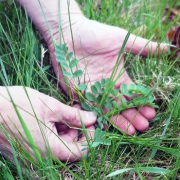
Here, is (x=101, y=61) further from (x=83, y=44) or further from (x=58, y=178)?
(x=58, y=178)

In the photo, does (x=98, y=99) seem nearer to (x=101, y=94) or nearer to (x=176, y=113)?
(x=101, y=94)

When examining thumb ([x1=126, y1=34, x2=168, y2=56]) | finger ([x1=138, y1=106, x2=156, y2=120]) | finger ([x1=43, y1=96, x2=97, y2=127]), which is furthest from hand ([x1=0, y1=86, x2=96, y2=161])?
thumb ([x1=126, y1=34, x2=168, y2=56])

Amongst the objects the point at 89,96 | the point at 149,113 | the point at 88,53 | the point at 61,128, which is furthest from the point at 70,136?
the point at 88,53

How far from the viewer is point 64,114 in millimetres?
1140

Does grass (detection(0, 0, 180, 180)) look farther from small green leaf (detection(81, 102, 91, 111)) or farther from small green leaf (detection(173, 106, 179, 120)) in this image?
small green leaf (detection(81, 102, 91, 111))

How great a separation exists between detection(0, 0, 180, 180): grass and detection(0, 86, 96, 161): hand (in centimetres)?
5

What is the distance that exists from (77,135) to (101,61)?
460mm

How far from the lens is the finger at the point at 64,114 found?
1.11 meters

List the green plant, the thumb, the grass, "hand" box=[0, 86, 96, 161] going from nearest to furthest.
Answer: the grass
"hand" box=[0, 86, 96, 161]
the green plant
the thumb

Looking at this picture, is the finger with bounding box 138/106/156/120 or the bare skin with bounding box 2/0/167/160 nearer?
the bare skin with bounding box 2/0/167/160

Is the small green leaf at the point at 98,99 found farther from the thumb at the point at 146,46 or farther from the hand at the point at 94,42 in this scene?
the thumb at the point at 146,46

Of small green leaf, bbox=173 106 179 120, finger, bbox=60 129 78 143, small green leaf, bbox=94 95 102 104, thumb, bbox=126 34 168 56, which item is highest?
thumb, bbox=126 34 168 56

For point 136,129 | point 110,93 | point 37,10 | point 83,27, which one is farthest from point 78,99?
point 37,10

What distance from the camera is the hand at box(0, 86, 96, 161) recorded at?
1038 mm
